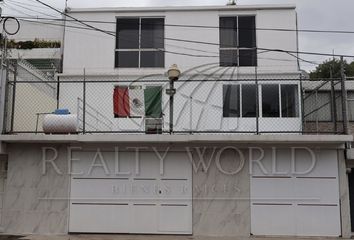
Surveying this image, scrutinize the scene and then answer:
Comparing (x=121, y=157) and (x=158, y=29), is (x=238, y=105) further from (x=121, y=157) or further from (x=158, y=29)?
(x=121, y=157)

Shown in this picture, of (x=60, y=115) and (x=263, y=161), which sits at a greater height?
(x=60, y=115)

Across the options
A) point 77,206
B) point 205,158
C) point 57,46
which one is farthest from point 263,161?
point 57,46

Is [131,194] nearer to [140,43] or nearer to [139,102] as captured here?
[139,102]

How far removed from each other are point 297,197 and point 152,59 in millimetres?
9444

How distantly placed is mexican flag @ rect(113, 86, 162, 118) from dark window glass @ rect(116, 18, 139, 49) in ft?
11.9

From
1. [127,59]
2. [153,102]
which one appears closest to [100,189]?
[153,102]

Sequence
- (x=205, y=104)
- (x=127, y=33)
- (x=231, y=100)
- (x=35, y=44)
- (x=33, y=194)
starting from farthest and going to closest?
(x=35, y=44) → (x=127, y=33) → (x=231, y=100) → (x=205, y=104) → (x=33, y=194)

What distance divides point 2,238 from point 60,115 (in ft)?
11.7

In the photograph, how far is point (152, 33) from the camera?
20.0 meters

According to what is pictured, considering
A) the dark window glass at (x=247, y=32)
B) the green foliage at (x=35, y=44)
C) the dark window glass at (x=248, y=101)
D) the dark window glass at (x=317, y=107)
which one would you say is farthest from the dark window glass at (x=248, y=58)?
the green foliage at (x=35, y=44)

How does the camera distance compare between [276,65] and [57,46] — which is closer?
[276,65]

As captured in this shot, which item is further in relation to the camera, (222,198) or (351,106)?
(351,106)

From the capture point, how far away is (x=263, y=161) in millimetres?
12984

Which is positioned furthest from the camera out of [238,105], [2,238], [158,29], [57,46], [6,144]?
[57,46]
